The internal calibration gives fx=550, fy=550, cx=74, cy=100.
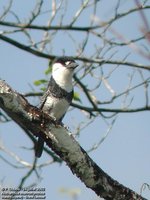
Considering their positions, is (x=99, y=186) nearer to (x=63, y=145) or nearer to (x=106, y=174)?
(x=106, y=174)

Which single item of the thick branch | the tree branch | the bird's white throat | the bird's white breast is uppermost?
the tree branch

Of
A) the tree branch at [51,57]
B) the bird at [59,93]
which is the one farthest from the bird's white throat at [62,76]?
the tree branch at [51,57]

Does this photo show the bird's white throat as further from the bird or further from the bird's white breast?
the bird's white breast

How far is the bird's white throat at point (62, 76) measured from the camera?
4.25 m

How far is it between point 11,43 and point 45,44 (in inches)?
11.8

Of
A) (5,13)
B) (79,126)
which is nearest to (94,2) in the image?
(5,13)

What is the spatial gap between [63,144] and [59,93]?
2.08 meters

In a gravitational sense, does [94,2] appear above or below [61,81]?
above

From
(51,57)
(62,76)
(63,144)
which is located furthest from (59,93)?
(63,144)

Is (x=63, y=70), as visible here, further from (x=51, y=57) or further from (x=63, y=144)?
(x=63, y=144)

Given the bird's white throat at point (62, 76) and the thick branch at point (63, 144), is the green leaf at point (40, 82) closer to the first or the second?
the bird's white throat at point (62, 76)

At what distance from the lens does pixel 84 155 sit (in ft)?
6.89

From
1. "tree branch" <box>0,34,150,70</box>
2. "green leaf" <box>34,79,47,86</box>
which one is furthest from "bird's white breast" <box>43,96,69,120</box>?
"tree branch" <box>0,34,150,70</box>

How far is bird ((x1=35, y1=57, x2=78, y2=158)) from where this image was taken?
4051 mm
